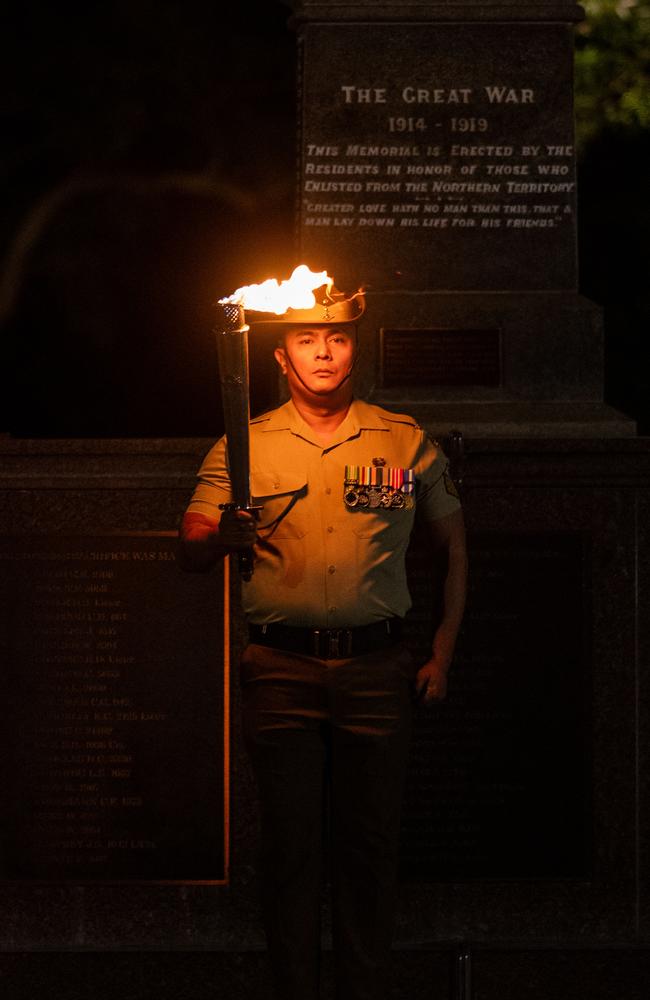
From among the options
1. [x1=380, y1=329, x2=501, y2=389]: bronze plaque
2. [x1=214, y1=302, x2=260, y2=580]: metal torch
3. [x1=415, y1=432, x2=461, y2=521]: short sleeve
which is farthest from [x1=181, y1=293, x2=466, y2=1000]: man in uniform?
[x1=380, y1=329, x2=501, y2=389]: bronze plaque

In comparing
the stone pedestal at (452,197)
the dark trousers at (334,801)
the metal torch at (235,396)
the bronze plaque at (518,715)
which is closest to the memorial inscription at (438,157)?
the stone pedestal at (452,197)

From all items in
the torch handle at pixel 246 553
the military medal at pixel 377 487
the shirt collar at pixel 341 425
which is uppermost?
the shirt collar at pixel 341 425

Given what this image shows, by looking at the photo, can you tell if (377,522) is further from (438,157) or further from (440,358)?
(438,157)

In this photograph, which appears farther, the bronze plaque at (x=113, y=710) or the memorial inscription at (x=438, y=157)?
the memorial inscription at (x=438, y=157)

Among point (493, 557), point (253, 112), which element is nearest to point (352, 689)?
point (493, 557)

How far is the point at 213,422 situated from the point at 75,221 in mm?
2346

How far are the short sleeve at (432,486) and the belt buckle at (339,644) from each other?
1.87 feet

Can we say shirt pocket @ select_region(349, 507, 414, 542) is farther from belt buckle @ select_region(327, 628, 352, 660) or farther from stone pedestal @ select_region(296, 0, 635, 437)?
stone pedestal @ select_region(296, 0, 635, 437)

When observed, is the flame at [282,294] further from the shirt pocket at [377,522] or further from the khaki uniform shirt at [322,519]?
the shirt pocket at [377,522]

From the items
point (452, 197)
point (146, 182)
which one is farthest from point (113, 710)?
point (146, 182)

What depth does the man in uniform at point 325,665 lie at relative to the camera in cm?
484

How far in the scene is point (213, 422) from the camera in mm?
12867

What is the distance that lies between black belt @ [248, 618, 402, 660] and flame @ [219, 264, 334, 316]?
1.10 metres

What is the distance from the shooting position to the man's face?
494 centimetres
